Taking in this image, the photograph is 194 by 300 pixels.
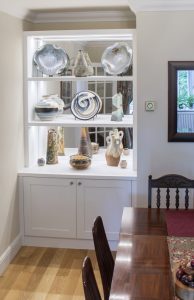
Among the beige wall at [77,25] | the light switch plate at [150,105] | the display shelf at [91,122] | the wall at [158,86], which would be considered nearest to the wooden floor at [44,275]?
the wall at [158,86]

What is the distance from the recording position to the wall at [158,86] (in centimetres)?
349

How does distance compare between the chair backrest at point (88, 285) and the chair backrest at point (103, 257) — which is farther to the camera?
the chair backrest at point (103, 257)

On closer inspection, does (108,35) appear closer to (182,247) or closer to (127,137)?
(127,137)

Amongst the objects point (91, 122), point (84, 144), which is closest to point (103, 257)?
point (91, 122)

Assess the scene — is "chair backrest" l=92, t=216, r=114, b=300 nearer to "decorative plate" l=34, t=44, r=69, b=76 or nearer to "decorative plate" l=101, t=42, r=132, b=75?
"decorative plate" l=101, t=42, r=132, b=75

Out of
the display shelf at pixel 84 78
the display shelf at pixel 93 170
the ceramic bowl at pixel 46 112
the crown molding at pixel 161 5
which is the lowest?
the display shelf at pixel 93 170

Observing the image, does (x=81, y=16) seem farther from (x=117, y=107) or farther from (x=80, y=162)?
(x=80, y=162)

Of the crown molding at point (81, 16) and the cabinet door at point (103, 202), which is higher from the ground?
the crown molding at point (81, 16)

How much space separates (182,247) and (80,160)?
191 centimetres

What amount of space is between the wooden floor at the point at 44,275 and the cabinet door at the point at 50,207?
7.6 inches

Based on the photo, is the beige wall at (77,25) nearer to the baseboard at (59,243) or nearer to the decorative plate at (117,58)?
the decorative plate at (117,58)

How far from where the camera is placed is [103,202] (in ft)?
12.8

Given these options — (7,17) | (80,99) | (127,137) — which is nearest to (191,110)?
(127,137)

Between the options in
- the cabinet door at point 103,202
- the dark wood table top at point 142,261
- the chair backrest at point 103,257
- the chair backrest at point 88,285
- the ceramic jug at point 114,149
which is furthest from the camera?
the ceramic jug at point 114,149
